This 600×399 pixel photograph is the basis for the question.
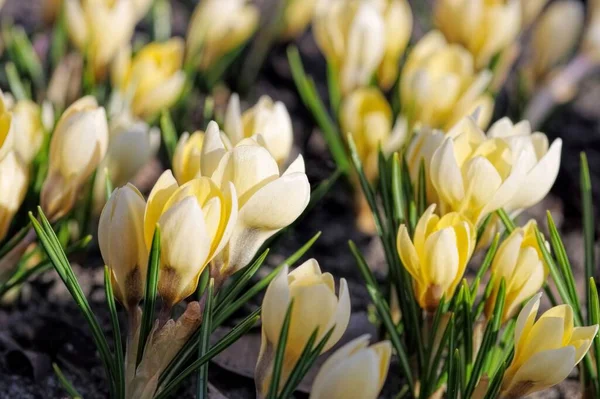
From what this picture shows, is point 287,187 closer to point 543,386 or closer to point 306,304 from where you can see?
point 306,304

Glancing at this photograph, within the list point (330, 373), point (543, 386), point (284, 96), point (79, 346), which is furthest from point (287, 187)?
point (284, 96)

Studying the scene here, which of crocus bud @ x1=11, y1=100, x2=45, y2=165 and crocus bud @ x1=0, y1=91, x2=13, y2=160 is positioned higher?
crocus bud @ x1=0, y1=91, x2=13, y2=160

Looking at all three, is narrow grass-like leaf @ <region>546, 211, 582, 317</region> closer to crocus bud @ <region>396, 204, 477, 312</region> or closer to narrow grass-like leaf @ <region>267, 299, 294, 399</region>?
crocus bud @ <region>396, 204, 477, 312</region>

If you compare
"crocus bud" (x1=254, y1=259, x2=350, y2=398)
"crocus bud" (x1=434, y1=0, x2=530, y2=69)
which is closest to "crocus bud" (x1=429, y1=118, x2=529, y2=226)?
"crocus bud" (x1=254, y1=259, x2=350, y2=398)

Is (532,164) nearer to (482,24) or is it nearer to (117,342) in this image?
(117,342)

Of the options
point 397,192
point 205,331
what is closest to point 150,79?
point 397,192

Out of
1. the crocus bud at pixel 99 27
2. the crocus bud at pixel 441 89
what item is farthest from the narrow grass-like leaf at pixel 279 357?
the crocus bud at pixel 99 27
